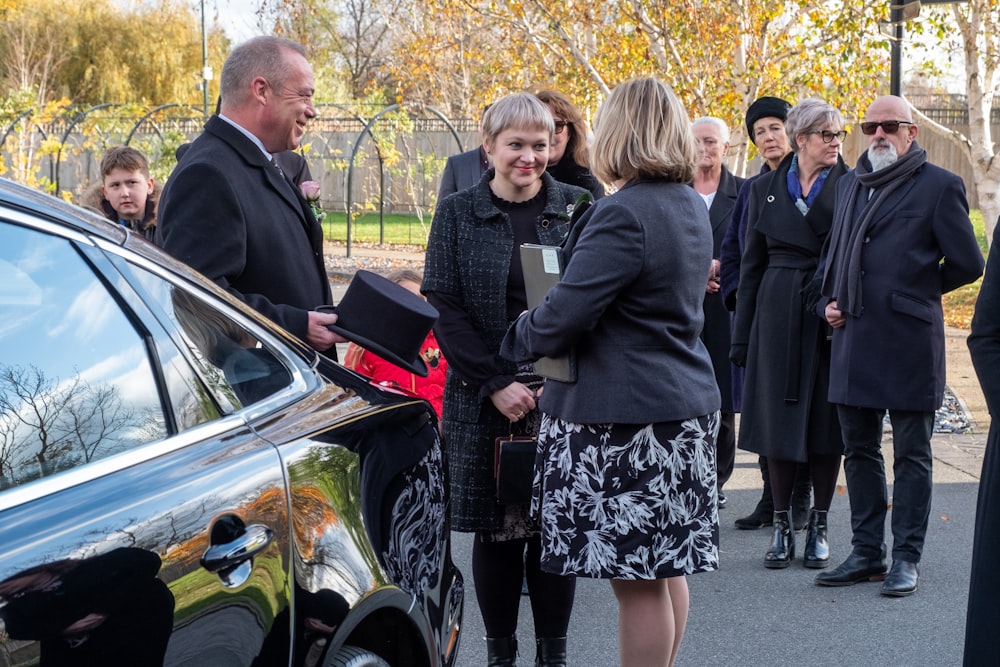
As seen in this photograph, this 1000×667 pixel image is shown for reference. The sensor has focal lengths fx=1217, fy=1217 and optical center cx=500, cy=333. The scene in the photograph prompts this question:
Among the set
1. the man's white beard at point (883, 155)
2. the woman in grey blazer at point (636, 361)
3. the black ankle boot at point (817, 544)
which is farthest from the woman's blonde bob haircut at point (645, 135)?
the black ankle boot at point (817, 544)

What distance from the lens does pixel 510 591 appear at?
4188 mm

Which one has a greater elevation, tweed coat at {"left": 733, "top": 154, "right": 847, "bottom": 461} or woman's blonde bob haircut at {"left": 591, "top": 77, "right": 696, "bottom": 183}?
woman's blonde bob haircut at {"left": 591, "top": 77, "right": 696, "bottom": 183}

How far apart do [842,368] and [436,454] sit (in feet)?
9.00

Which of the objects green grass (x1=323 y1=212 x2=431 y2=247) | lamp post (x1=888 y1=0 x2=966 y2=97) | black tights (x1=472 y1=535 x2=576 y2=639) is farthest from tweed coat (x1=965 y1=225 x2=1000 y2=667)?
green grass (x1=323 y1=212 x2=431 y2=247)

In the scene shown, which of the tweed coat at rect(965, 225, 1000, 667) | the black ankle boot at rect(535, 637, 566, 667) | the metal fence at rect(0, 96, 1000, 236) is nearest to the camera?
the tweed coat at rect(965, 225, 1000, 667)

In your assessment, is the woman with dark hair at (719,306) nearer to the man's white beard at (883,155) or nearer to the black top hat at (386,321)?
the man's white beard at (883,155)

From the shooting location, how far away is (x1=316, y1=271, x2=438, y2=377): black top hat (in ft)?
11.1

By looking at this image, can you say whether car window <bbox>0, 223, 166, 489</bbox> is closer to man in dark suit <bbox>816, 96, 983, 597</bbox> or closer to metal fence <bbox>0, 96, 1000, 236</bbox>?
man in dark suit <bbox>816, 96, 983, 597</bbox>

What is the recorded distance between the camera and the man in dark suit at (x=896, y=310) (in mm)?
5168

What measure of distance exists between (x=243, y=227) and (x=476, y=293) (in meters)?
0.88

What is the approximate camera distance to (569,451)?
3.49 meters

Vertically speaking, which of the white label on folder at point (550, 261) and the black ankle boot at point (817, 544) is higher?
the white label on folder at point (550, 261)

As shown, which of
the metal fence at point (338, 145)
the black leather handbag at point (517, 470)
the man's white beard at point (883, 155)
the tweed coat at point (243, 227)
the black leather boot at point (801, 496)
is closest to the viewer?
the tweed coat at point (243, 227)

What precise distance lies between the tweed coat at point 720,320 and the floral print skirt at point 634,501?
305 centimetres
